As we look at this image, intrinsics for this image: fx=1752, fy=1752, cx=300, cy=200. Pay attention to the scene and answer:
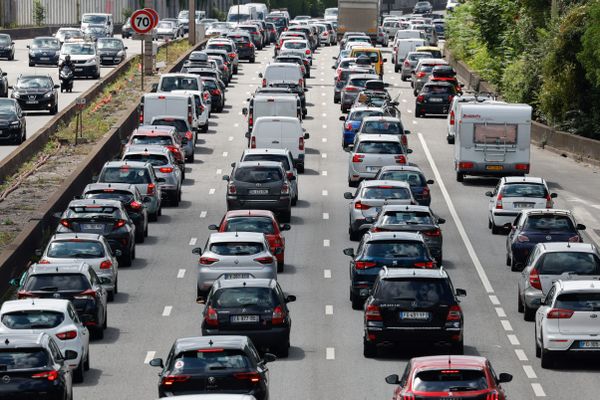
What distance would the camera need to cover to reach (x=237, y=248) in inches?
1261

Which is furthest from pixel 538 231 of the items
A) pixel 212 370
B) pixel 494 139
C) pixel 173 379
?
pixel 173 379

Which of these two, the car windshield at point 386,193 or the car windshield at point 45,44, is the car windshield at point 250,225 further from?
the car windshield at point 45,44

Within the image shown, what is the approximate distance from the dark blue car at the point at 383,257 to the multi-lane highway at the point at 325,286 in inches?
26.9

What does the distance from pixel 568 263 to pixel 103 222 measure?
35.7 ft

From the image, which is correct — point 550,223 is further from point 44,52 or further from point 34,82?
point 44,52

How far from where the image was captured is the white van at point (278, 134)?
50750 mm

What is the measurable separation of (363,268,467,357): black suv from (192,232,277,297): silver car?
537cm

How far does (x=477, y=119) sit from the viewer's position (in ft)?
165

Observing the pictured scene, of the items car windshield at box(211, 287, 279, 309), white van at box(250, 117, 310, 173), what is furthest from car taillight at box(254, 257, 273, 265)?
white van at box(250, 117, 310, 173)

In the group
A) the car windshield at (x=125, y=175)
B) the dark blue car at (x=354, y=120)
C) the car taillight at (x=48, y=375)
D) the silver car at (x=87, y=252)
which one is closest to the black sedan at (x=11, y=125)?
the dark blue car at (x=354, y=120)

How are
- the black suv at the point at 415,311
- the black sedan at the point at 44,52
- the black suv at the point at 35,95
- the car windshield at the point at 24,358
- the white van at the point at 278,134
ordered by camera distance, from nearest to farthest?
the car windshield at the point at 24,358, the black suv at the point at 415,311, the white van at the point at 278,134, the black suv at the point at 35,95, the black sedan at the point at 44,52

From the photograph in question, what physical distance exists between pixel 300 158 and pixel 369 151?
3.78 metres

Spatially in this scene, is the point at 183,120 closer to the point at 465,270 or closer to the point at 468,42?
the point at 465,270

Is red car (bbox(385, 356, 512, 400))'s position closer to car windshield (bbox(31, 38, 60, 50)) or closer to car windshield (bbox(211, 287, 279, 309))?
car windshield (bbox(211, 287, 279, 309))
